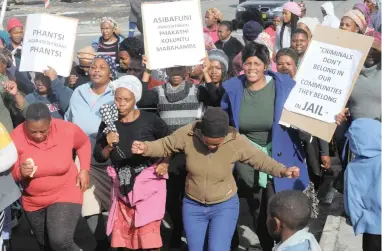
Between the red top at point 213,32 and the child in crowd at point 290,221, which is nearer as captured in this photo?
the child in crowd at point 290,221

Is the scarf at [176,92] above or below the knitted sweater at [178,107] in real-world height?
above

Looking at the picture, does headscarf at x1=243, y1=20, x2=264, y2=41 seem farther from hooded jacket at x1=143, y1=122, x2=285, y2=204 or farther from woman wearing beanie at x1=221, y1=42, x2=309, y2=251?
hooded jacket at x1=143, y1=122, x2=285, y2=204

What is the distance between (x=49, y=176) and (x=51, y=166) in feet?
0.32

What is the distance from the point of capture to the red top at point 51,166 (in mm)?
5801

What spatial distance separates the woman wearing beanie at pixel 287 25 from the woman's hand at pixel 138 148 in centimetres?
457

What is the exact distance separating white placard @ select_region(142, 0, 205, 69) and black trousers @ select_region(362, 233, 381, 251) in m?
2.51

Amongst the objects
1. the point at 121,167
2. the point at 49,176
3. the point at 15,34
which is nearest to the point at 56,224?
the point at 49,176

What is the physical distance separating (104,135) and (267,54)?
5.09 ft

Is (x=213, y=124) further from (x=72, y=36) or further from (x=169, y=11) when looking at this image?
(x=72, y=36)

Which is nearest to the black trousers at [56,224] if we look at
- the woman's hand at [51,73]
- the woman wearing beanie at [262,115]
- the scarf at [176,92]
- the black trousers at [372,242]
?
the scarf at [176,92]

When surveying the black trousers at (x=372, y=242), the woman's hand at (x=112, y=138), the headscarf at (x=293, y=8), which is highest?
the woman's hand at (x=112, y=138)

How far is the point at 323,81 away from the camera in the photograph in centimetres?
592

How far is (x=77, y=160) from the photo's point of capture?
21.8 feet

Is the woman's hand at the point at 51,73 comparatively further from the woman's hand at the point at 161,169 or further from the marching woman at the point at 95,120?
the woman's hand at the point at 161,169
